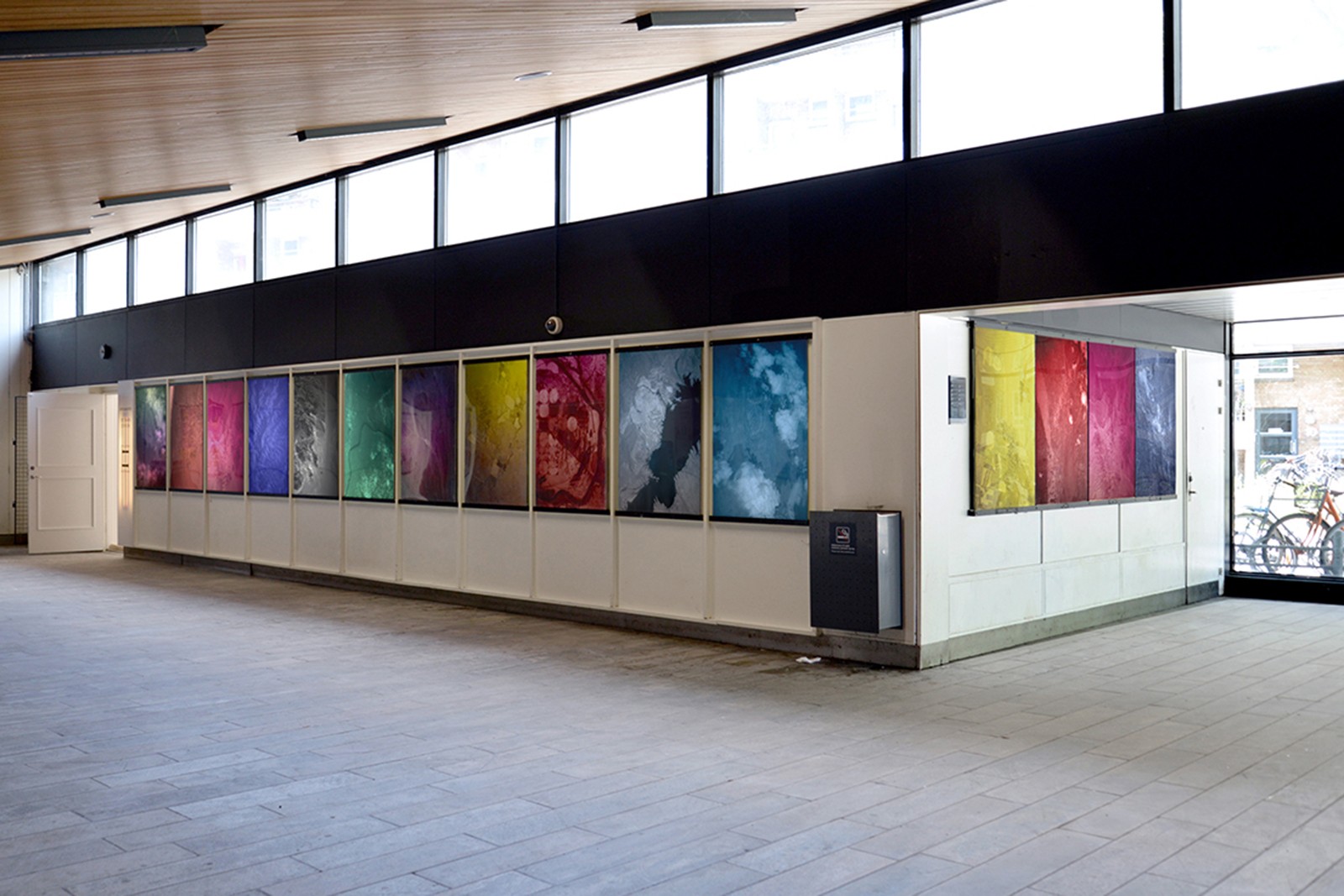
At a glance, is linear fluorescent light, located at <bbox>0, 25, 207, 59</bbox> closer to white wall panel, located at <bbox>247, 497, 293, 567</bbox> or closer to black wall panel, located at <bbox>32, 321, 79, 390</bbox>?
white wall panel, located at <bbox>247, 497, 293, 567</bbox>

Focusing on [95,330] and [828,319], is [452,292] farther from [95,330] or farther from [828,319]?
[95,330]

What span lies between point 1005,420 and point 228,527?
33.5 feet

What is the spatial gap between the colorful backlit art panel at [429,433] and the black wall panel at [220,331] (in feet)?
11.3

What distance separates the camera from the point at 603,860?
4.29 metres

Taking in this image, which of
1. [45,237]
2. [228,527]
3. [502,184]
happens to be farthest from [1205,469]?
[45,237]

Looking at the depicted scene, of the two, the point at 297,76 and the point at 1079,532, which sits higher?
the point at 297,76

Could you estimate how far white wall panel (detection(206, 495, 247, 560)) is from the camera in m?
14.6

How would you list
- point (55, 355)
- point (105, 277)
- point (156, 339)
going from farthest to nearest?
point (55, 355) < point (105, 277) < point (156, 339)

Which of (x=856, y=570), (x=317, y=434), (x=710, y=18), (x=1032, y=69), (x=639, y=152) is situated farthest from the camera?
(x=317, y=434)

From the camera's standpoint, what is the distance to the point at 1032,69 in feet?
25.4

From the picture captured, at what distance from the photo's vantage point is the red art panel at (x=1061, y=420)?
30.9 feet

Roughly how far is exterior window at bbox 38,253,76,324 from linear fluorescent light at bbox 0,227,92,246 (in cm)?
265

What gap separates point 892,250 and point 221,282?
1019cm

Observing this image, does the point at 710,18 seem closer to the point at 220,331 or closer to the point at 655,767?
the point at 655,767
